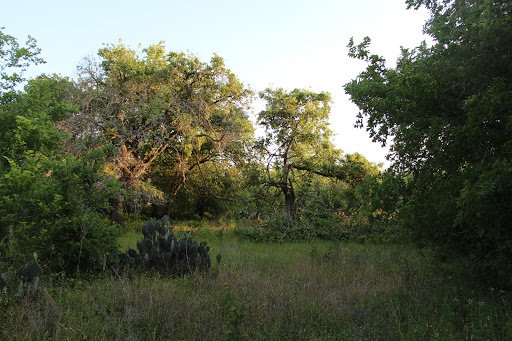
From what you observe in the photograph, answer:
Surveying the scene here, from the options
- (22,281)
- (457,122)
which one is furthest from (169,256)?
(457,122)

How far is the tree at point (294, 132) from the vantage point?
1566cm

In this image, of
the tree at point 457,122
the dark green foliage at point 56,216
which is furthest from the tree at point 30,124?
the tree at point 457,122

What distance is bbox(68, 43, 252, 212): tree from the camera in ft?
44.7

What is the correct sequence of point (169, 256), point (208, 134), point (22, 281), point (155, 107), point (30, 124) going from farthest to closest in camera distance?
point (208, 134)
point (155, 107)
point (30, 124)
point (169, 256)
point (22, 281)

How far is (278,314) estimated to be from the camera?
4.53 metres

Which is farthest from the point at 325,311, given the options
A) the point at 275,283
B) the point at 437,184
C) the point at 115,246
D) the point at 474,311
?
the point at 115,246

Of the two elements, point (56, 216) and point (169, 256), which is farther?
point (169, 256)

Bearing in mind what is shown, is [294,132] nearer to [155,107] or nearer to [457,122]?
[155,107]

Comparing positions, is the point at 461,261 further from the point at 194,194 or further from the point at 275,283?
the point at 194,194

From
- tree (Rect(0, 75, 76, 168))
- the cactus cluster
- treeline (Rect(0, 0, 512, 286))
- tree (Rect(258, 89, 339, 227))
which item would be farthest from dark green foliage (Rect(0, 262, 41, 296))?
tree (Rect(258, 89, 339, 227))

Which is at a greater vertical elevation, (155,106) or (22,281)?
(155,106)

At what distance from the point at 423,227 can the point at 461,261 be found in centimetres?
164

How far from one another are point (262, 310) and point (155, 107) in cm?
1102

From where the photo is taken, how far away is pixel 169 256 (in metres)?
6.67
